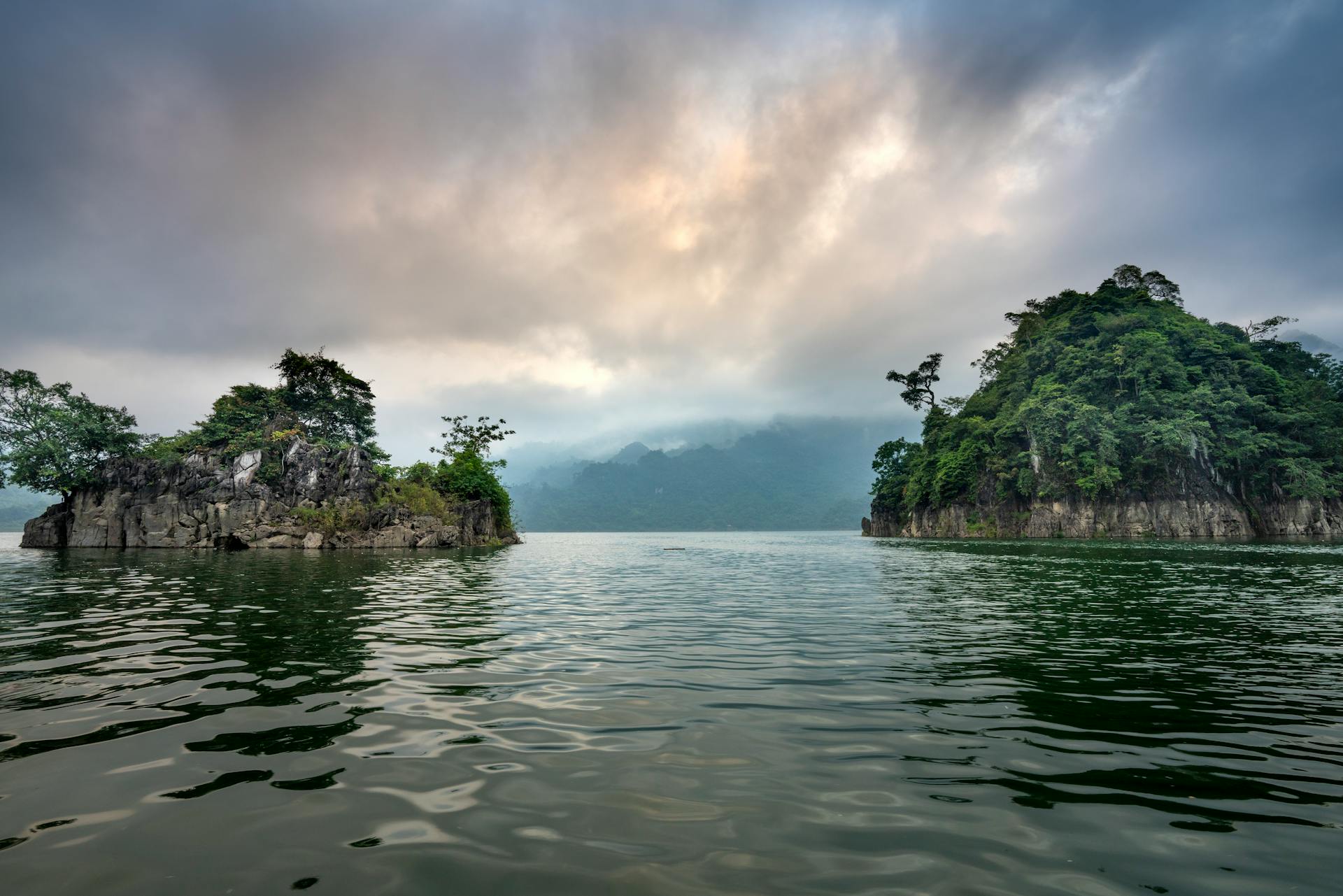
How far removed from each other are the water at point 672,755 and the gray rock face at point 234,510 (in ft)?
149

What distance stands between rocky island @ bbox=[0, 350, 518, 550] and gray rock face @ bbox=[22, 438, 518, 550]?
0.32 feet

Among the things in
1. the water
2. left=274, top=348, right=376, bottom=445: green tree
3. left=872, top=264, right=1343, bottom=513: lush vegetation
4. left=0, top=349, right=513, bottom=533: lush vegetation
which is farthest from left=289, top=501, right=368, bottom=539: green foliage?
left=872, top=264, right=1343, bottom=513: lush vegetation

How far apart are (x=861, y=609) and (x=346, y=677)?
40.3ft

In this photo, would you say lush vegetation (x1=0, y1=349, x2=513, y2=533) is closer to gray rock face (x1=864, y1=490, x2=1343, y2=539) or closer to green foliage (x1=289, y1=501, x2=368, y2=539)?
green foliage (x1=289, y1=501, x2=368, y2=539)

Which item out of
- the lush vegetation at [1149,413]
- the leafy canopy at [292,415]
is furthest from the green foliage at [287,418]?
the lush vegetation at [1149,413]

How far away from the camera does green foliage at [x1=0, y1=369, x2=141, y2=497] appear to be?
52969 mm

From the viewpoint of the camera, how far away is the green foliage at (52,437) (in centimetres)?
5297

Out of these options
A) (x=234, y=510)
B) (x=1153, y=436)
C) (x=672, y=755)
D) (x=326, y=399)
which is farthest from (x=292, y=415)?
(x=1153, y=436)

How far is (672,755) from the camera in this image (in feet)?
18.1

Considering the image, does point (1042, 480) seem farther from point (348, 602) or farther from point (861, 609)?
point (348, 602)

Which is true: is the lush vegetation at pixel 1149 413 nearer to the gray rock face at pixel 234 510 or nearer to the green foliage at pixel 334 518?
the gray rock face at pixel 234 510

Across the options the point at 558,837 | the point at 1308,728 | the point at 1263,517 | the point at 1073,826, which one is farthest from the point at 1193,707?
the point at 1263,517

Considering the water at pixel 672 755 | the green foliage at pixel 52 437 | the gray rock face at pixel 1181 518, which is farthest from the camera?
the gray rock face at pixel 1181 518

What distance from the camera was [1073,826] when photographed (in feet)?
13.5
